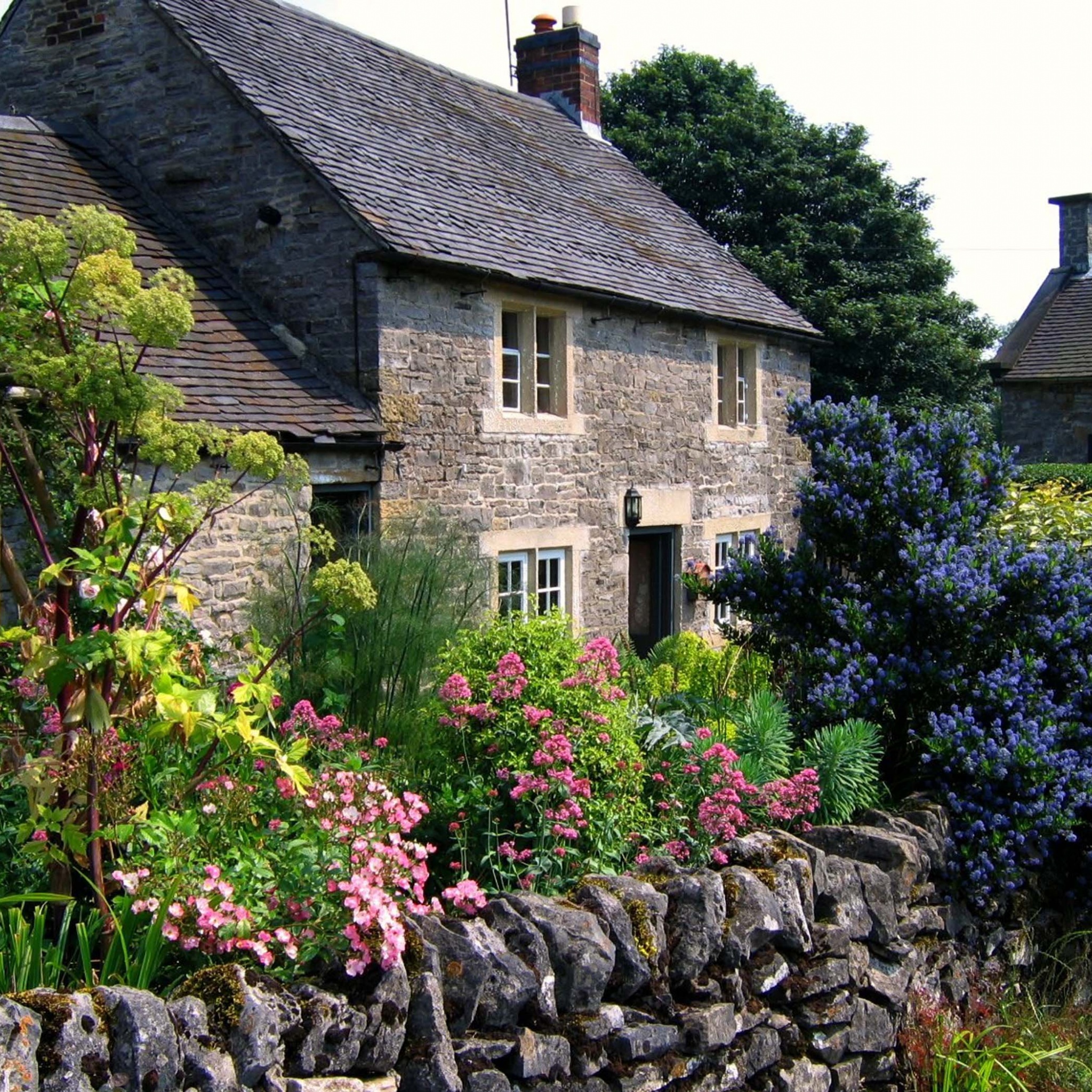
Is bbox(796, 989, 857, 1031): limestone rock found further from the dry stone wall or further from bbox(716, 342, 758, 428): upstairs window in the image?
bbox(716, 342, 758, 428): upstairs window

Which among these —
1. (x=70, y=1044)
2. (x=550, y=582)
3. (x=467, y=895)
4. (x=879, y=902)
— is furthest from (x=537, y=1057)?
(x=550, y=582)

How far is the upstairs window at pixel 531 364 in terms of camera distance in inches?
522

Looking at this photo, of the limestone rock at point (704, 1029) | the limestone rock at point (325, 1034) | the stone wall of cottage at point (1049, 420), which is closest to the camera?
the limestone rock at point (325, 1034)

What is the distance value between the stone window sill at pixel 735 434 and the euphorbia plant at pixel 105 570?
11.9m

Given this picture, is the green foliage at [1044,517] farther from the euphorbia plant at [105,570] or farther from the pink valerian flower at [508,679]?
the euphorbia plant at [105,570]

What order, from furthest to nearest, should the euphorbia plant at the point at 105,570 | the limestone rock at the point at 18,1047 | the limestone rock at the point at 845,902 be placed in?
the limestone rock at the point at 845,902 → the euphorbia plant at the point at 105,570 → the limestone rock at the point at 18,1047

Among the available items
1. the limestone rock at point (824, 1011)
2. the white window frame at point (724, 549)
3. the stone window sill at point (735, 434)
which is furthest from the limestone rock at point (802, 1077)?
the stone window sill at point (735, 434)

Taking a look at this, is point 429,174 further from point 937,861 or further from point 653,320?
point 937,861

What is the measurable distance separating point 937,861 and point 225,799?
396cm

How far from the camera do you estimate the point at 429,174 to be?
535 inches

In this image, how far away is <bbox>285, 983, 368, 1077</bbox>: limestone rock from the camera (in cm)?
401

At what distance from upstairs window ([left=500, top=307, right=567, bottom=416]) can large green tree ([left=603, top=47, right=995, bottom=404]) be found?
13.7 meters

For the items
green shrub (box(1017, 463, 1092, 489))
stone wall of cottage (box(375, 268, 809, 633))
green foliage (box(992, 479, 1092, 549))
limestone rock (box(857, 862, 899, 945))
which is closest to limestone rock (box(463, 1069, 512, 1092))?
limestone rock (box(857, 862, 899, 945))

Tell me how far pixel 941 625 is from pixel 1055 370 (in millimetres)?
23462
